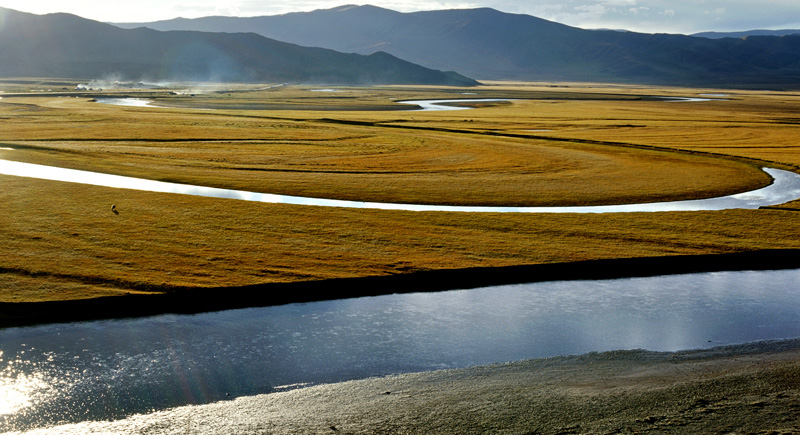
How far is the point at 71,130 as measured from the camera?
8069cm

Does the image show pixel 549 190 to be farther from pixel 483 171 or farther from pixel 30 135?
pixel 30 135

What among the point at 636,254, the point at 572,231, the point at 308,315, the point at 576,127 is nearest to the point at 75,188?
the point at 308,315

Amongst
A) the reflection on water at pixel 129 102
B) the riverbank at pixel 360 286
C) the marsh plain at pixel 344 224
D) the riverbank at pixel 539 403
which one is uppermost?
the reflection on water at pixel 129 102

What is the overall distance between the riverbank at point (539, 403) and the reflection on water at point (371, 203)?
2252cm

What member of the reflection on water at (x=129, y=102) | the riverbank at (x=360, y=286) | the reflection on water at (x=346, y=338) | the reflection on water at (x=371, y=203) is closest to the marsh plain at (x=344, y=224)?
the riverbank at (x=360, y=286)

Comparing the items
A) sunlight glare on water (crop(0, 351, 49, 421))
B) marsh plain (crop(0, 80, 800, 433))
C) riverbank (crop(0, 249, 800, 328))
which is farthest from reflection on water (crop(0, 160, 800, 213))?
sunlight glare on water (crop(0, 351, 49, 421))

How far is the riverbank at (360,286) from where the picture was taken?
22.5m

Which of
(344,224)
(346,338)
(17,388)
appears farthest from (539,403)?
(344,224)

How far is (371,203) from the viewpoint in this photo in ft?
141

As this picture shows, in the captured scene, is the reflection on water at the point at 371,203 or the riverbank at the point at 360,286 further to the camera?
the reflection on water at the point at 371,203

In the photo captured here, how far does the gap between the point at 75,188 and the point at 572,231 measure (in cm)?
3051

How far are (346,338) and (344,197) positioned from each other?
78.3 feet

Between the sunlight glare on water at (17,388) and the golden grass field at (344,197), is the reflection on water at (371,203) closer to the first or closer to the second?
the golden grass field at (344,197)

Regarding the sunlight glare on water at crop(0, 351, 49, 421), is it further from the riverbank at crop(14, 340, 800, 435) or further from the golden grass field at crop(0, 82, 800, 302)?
the golden grass field at crop(0, 82, 800, 302)
